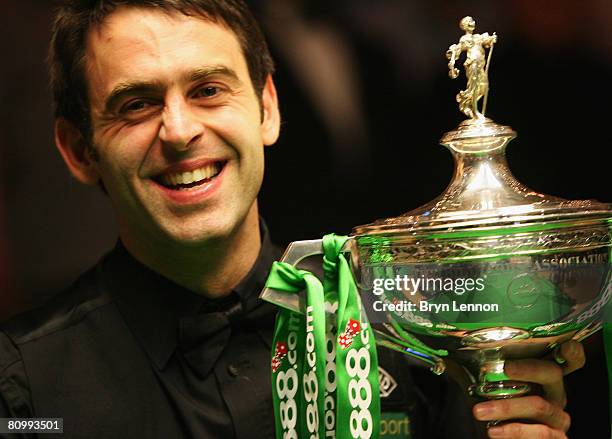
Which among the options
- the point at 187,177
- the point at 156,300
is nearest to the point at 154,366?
the point at 156,300

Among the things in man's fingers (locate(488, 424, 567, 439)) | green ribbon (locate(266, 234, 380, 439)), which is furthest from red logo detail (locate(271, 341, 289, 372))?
man's fingers (locate(488, 424, 567, 439))

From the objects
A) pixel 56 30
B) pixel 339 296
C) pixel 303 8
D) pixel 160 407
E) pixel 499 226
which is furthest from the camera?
pixel 303 8

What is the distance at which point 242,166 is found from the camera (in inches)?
47.2

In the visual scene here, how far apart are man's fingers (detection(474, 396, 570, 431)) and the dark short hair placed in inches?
22.3

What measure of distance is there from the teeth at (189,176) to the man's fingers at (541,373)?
459 millimetres

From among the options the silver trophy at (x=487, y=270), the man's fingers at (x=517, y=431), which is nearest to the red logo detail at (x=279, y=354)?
the silver trophy at (x=487, y=270)

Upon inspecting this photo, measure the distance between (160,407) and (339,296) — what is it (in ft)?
1.04

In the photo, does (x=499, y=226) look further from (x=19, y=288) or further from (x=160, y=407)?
(x=19, y=288)

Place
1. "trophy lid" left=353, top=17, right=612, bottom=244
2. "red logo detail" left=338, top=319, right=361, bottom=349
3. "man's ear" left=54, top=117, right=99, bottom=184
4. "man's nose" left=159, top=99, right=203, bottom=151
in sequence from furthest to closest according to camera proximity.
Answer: "man's ear" left=54, top=117, right=99, bottom=184
"man's nose" left=159, top=99, right=203, bottom=151
"red logo detail" left=338, top=319, right=361, bottom=349
"trophy lid" left=353, top=17, right=612, bottom=244

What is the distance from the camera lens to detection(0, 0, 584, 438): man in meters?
1.15

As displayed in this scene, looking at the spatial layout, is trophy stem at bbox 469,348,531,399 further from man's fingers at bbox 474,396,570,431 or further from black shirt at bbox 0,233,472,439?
A: black shirt at bbox 0,233,472,439

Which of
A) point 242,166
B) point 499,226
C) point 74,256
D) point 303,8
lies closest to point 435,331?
point 499,226

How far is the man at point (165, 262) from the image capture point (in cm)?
115

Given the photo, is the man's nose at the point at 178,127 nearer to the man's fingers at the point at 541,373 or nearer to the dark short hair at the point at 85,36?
the dark short hair at the point at 85,36
